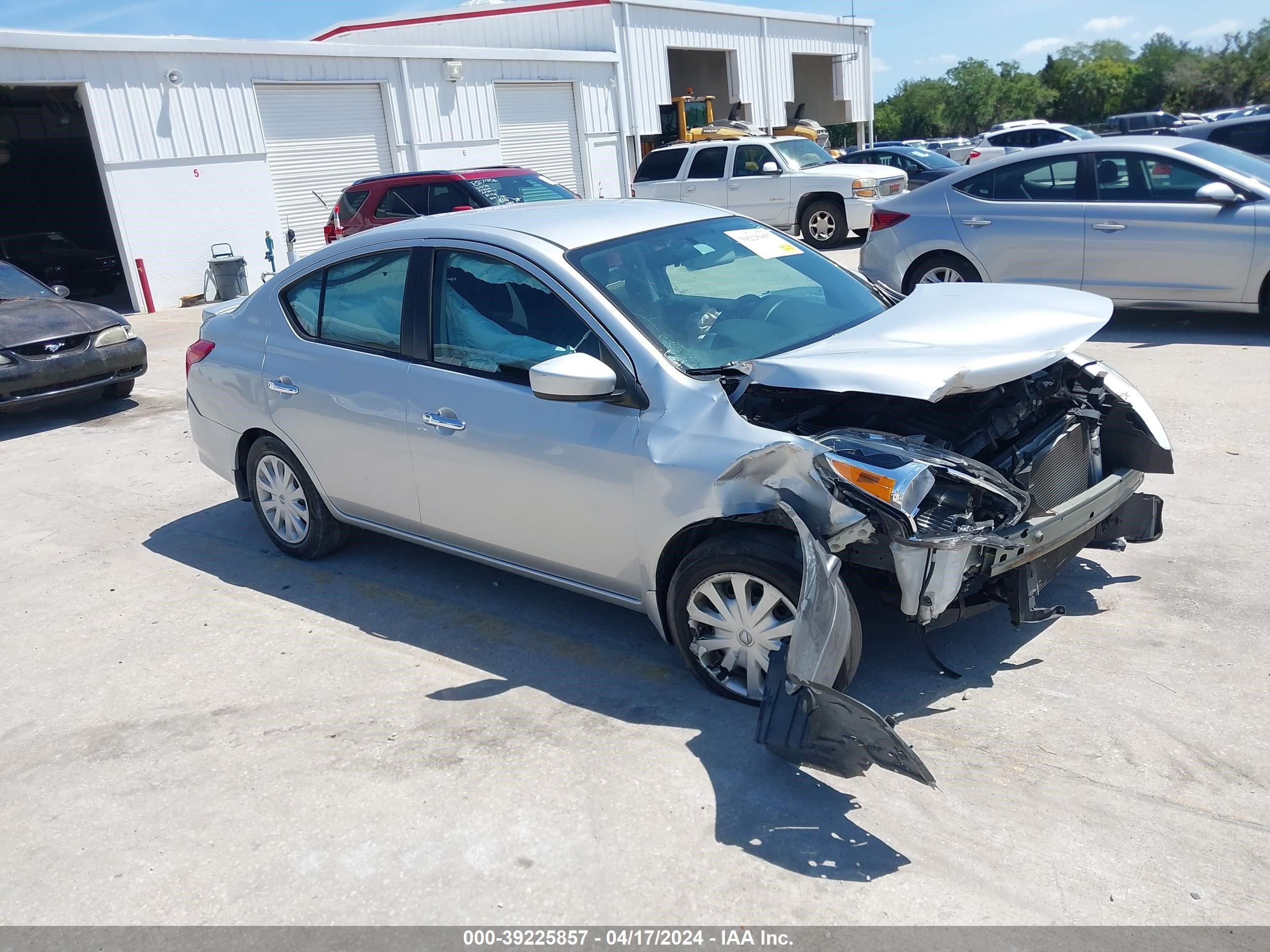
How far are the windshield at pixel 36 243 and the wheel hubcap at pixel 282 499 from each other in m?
16.8

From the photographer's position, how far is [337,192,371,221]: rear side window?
49.1ft

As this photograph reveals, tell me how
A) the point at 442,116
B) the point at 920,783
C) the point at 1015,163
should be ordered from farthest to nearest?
the point at 442,116, the point at 1015,163, the point at 920,783

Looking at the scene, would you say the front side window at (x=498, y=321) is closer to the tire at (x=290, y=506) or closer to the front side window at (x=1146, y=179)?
the tire at (x=290, y=506)

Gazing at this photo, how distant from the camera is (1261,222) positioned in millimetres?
8055

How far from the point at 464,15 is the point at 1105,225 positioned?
85.0ft

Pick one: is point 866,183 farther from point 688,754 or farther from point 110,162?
point 688,754

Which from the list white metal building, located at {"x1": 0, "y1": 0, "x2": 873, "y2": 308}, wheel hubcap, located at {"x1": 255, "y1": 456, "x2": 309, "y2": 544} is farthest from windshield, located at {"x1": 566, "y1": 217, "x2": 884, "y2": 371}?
white metal building, located at {"x1": 0, "y1": 0, "x2": 873, "y2": 308}

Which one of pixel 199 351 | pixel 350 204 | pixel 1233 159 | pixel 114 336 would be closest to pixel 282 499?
pixel 199 351

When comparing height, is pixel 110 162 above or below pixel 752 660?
above

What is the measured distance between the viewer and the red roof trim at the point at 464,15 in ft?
89.6

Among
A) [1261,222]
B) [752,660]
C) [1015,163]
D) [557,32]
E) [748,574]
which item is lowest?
[752,660]

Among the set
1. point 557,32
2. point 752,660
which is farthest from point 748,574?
point 557,32

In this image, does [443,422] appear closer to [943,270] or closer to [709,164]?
[943,270]

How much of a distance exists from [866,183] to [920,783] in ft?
48.2
